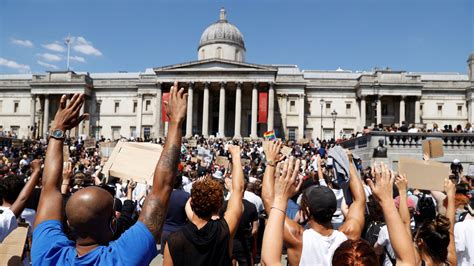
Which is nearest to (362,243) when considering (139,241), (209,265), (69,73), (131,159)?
(139,241)

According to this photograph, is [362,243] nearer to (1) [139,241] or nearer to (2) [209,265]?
(1) [139,241]

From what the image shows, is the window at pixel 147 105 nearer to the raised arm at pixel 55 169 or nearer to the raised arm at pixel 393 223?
the raised arm at pixel 55 169

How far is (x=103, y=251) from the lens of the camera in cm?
232

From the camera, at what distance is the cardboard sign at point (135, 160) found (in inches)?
234

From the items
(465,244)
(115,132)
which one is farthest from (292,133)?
(465,244)

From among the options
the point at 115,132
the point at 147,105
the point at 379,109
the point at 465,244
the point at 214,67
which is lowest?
the point at 465,244

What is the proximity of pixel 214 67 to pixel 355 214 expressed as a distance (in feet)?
167

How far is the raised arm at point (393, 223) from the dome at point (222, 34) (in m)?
62.3

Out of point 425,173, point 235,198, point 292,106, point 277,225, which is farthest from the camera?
point 292,106

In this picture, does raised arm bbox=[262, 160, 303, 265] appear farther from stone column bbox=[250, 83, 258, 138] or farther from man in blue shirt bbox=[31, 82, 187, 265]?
stone column bbox=[250, 83, 258, 138]

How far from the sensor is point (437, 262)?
3459mm

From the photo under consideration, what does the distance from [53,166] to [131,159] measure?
3.11 m

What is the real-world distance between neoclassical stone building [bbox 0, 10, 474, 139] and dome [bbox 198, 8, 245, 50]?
0.18 metres

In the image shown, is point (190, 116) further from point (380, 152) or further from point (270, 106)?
point (380, 152)
